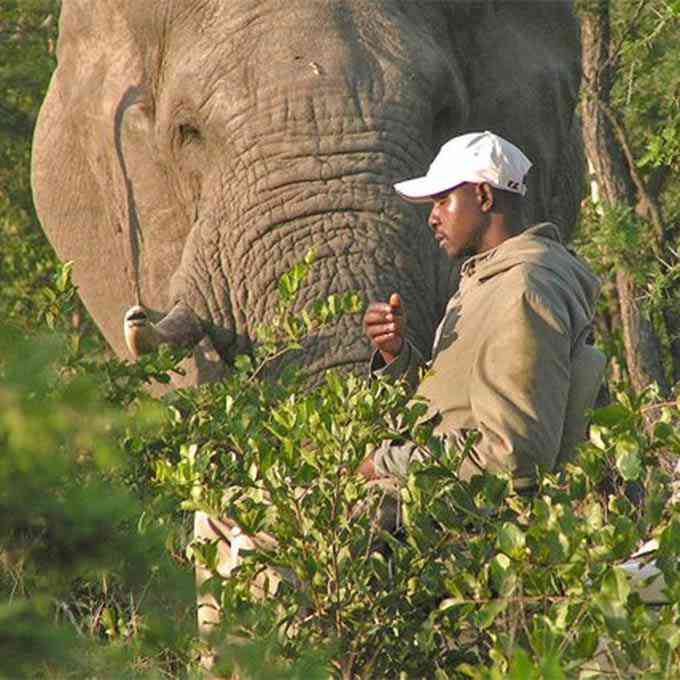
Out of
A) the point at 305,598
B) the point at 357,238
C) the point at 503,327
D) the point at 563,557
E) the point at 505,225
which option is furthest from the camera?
the point at 357,238

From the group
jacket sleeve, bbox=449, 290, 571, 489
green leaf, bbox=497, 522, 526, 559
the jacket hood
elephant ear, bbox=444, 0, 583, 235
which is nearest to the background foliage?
green leaf, bbox=497, 522, 526, 559

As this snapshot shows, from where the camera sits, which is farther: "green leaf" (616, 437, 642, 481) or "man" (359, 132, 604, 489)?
"man" (359, 132, 604, 489)

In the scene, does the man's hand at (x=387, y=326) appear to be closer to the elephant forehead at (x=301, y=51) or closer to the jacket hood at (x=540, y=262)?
the jacket hood at (x=540, y=262)

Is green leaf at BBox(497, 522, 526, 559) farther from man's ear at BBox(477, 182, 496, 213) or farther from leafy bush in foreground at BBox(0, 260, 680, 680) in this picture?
man's ear at BBox(477, 182, 496, 213)

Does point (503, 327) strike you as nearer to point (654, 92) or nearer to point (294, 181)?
point (294, 181)

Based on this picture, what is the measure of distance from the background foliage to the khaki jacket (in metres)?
0.14

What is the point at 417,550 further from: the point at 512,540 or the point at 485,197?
the point at 485,197

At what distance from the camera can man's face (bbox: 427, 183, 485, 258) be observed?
526 cm

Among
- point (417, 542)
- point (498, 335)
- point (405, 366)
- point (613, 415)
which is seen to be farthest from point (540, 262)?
point (417, 542)

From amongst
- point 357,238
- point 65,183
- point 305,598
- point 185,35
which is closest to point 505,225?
point 305,598

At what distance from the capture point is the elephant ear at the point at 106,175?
848cm

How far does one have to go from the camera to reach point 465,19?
343 inches

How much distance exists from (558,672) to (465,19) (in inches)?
227

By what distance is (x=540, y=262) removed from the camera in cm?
504
